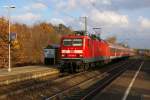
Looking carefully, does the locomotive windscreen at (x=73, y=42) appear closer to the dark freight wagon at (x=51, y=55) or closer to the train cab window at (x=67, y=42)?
the train cab window at (x=67, y=42)

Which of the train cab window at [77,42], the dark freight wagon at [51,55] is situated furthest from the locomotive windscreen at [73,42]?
the dark freight wagon at [51,55]

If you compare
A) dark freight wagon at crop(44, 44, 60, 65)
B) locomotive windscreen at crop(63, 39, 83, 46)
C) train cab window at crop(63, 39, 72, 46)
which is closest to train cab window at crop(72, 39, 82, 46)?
locomotive windscreen at crop(63, 39, 83, 46)

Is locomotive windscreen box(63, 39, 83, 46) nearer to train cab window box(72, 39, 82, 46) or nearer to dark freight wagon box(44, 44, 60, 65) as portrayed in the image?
train cab window box(72, 39, 82, 46)

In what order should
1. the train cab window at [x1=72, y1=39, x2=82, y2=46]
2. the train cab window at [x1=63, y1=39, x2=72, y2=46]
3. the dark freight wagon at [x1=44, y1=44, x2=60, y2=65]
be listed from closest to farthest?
the train cab window at [x1=72, y1=39, x2=82, y2=46] < the train cab window at [x1=63, y1=39, x2=72, y2=46] < the dark freight wagon at [x1=44, y1=44, x2=60, y2=65]

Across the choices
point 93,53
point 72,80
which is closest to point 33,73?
point 72,80

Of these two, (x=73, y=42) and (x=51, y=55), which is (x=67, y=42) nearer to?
(x=73, y=42)

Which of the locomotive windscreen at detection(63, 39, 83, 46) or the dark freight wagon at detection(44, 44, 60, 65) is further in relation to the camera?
the dark freight wagon at detection(44, 44, 60, 65)

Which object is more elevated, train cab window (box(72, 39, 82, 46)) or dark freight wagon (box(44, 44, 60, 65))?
train cab window (box(72, 39, 82, 46))

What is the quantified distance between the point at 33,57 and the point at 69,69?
2885 centimetres

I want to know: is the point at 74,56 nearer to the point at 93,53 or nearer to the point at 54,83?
the point at 93,53

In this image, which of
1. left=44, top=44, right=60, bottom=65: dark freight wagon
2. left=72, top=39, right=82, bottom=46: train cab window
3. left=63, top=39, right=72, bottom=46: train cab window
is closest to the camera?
left=72, top=39, right=82, bottom=46: train cab window

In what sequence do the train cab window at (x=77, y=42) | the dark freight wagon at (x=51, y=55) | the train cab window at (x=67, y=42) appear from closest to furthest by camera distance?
the train cab window at (x=77, y=42), the train cab window at (x=67, y=42), the dark freight wagon at (x=51, y=55)

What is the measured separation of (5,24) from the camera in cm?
5850

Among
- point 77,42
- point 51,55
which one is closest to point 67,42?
point 77,42
